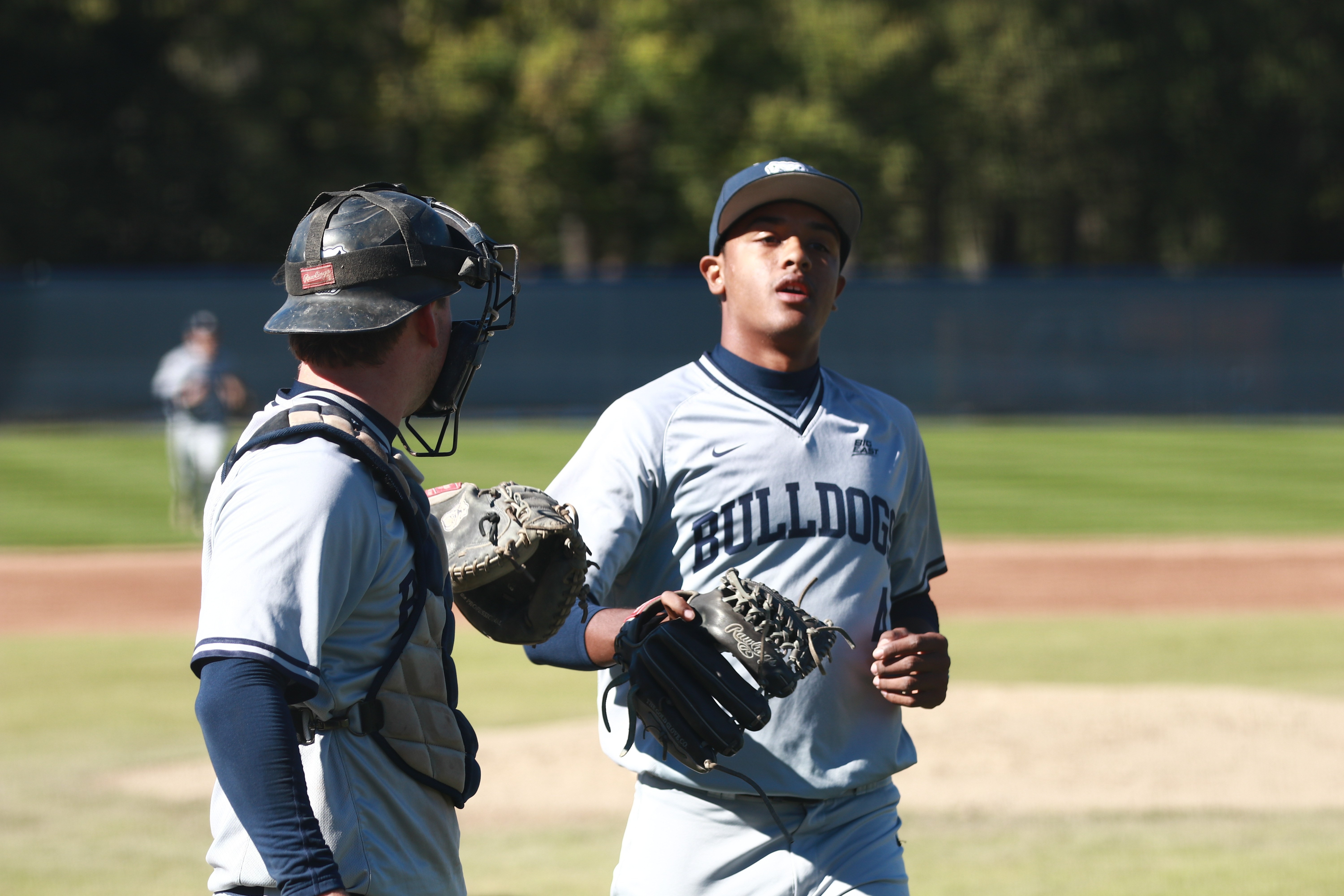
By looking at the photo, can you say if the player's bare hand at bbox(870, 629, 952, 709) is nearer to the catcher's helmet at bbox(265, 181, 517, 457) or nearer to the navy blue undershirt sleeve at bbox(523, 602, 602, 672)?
the navy blue undershirt sleeve at bbox(523, 602, 602, 672)

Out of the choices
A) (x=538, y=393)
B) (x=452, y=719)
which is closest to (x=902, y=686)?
(x=452, y=719)

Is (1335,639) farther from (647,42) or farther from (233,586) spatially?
(647,42)

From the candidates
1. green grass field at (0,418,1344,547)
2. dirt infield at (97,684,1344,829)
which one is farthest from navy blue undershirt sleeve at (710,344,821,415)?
green grass field at (0,418,1344,547)

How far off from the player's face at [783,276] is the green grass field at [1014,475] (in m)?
12.9

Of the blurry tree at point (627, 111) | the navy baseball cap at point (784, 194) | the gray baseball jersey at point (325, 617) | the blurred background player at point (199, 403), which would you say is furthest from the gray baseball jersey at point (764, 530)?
the blurry tree at point (627, 111)

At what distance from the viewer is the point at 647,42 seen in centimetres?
3594

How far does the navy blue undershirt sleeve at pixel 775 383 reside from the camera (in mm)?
3561

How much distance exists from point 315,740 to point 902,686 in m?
1.43

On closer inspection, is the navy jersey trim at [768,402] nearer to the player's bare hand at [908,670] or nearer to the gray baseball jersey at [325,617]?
the player's bare hand at [908,670]

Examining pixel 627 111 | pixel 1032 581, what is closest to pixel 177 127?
pixel 627 111

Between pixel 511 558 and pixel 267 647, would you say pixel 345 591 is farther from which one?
pixel 511 558

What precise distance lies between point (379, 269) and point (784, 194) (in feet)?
4.52

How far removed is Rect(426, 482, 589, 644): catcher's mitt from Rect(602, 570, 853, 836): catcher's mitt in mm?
200

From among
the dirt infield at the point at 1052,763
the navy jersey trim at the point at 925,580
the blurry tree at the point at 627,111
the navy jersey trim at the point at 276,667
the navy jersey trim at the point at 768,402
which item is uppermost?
the blurry tree at the point at 627,111
